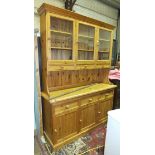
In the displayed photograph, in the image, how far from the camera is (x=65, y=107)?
183cm

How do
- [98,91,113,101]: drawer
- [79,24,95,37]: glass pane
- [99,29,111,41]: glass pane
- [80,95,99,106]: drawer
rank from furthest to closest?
[99,29,111,41]: glass pane → [98,91,113,101]: drawer → [79,24,95,37]: glass pane → [80,95,99,106]: drawer

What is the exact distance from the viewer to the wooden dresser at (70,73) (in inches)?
71.1

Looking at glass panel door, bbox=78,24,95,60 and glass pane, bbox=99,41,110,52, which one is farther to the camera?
glass pane, bbox=99,41,110,52

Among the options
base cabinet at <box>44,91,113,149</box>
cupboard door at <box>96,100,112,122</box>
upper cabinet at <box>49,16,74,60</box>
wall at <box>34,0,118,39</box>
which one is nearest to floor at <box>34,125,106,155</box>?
base cabinet at <box>44,91,113,149</box>

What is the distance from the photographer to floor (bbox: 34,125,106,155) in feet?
6.07

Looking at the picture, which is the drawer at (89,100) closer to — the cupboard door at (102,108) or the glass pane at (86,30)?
the cupboard door at (102,108)

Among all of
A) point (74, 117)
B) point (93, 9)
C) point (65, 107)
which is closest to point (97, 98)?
point (74, 117)

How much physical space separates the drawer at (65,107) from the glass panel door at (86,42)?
0.78m

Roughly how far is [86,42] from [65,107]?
116 centimetres

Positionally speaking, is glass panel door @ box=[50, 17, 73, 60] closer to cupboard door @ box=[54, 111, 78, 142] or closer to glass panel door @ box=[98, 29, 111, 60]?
glass panel door @ box=[98, 29, 111, 60]

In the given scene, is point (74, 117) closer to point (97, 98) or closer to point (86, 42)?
point (97, 98)
